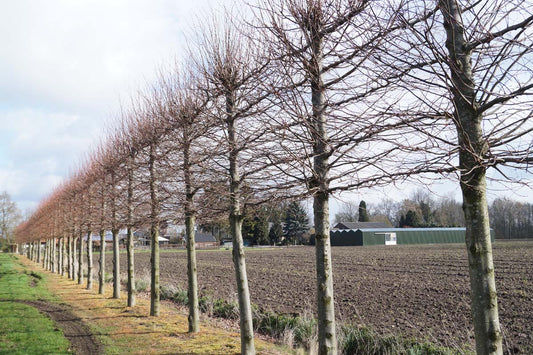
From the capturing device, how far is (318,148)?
239 inches

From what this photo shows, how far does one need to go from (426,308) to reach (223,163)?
817cm

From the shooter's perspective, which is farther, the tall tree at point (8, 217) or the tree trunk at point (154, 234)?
the tall tree at point (8, 217)

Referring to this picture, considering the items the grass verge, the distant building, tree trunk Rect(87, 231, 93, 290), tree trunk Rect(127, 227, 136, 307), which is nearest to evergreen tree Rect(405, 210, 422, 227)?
the distant building

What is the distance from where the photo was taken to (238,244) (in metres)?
8.28

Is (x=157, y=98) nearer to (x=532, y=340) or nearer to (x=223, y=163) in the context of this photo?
Answer: (x=223, y=163)

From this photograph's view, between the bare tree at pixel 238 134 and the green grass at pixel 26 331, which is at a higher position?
the bare tree at pixel 238 134

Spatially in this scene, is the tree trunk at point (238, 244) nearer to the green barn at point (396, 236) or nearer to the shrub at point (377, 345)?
the shrub at point (377, 345)

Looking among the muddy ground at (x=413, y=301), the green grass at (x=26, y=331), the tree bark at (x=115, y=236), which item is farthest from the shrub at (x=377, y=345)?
the tree bark at (x=115, y=236)

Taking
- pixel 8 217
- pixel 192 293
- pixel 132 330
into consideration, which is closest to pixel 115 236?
pixel 132 330

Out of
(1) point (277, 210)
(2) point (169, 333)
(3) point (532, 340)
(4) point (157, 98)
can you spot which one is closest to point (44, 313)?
(2) point (169, 333)

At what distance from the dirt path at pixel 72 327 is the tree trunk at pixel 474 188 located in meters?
7.72

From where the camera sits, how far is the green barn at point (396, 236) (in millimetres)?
73500

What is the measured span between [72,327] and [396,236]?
69.2 meters

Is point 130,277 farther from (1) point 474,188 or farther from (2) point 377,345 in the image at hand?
(1) point 474,188
